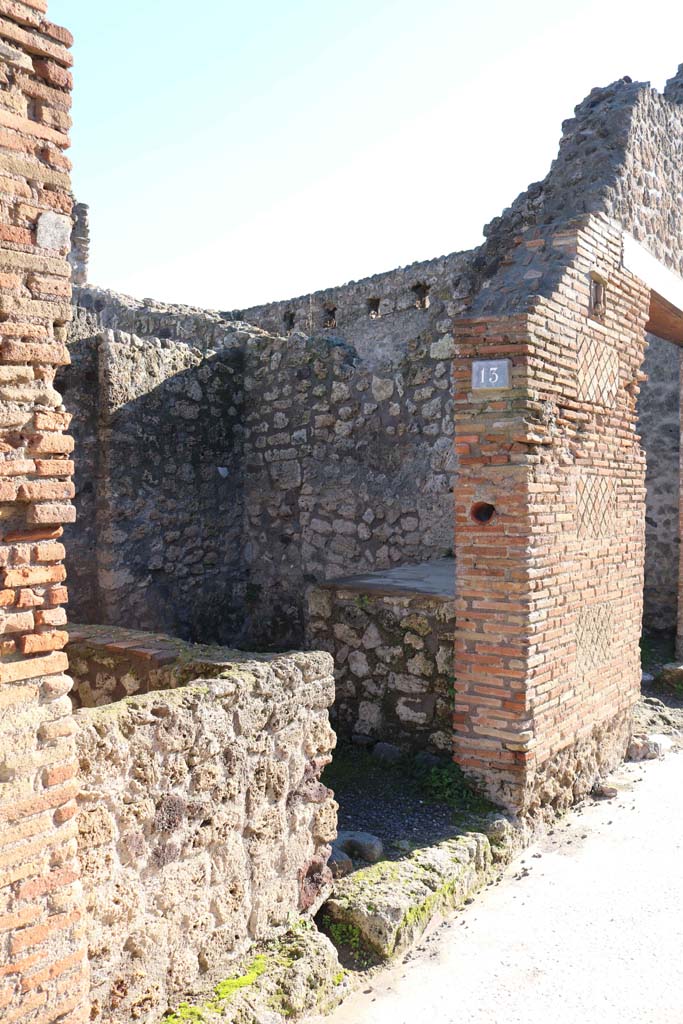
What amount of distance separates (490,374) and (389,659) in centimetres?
197

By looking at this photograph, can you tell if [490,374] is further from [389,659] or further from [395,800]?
[395,800]

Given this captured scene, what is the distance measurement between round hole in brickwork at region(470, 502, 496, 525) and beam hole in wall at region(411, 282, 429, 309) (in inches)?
237

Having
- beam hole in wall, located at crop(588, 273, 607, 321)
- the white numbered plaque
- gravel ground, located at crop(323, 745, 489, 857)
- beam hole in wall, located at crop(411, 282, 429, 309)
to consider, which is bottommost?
gravel ground, located at crop(323, 745, 489, 857)

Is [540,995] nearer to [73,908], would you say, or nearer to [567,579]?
[73,908]

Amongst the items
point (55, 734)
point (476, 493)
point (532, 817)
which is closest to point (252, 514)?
point (476, 493)

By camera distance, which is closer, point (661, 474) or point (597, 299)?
point (597, 299)

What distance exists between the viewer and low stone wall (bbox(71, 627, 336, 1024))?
2705 mm

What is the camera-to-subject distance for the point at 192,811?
304 centimetres

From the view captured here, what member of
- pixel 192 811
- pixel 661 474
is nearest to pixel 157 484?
pixel 192 811

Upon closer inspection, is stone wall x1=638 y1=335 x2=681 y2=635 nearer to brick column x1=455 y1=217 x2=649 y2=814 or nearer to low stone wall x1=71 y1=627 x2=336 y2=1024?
brick column x1=455 y1=217 x2=649 y2=814

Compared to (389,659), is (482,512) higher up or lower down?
higher up

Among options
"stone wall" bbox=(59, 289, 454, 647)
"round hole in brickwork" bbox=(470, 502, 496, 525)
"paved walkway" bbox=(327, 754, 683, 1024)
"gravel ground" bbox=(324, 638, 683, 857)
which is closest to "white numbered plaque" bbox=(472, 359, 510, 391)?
"round hole in brickwork" bbox=(470, 502, 496, 525)

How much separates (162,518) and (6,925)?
4.40 m

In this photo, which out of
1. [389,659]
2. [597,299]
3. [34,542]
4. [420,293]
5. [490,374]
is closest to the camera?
[34,542]
